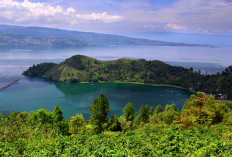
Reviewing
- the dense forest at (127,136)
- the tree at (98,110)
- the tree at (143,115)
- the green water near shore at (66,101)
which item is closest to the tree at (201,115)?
the dense forest at (127,136)

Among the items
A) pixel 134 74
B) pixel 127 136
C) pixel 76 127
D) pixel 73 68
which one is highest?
pixel 73 68

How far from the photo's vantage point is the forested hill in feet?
408

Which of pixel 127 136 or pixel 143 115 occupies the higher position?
pixel 127 136

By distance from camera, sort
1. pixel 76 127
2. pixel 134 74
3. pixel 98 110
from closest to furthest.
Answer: pixel 98 110 < pixel 76 127 < pixel 134 74

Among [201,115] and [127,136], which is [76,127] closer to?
[127,136]

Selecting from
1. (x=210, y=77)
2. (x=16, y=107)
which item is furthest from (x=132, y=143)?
(x=210, y=77)

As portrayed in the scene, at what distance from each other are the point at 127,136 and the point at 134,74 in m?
142

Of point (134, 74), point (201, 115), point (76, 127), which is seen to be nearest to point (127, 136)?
point (201, 115)

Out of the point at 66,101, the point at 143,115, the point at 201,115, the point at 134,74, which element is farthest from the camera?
the point at 134,74

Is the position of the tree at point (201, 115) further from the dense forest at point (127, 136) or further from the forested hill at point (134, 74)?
the forested hill at point (134, 74)

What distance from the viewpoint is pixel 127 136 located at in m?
22.8

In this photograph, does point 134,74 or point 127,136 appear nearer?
point 127,136

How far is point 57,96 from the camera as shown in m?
95.9

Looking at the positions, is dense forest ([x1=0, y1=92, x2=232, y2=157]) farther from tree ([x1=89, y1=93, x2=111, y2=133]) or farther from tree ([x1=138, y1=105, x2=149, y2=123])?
tree ([x1=138, y1=105, x2=149, y2=123])
